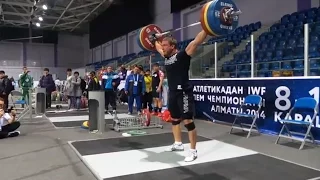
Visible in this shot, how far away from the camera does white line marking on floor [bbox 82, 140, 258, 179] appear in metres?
3.04

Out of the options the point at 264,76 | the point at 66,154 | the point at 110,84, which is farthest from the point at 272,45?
the point at 66,154

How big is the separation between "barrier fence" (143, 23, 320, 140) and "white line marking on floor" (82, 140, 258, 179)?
4.84 feet

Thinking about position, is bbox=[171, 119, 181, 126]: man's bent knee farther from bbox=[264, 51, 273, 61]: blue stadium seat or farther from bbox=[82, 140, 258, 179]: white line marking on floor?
bbox=[264, 51, 273, 61]: blue stadium seat

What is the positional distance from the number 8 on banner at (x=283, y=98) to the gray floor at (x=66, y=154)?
57 cm

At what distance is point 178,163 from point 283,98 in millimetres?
2596

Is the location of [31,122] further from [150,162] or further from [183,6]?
[183,6]

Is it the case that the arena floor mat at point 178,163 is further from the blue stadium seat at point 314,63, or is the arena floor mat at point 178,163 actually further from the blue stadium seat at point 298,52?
the blue stadium seat at point 298,52

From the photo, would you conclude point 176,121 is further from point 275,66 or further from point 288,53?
point 288,53

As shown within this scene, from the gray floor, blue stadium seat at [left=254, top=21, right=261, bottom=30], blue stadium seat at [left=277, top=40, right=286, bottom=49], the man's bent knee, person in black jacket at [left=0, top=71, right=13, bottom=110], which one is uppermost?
blue stadium seat at [left=254, top=21, right=261, bottom=30]

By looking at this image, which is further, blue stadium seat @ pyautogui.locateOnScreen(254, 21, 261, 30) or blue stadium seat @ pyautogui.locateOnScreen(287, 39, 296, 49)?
blue stadium seat @ pyautogui.locateOnScreen(254, 21, 261, 30)

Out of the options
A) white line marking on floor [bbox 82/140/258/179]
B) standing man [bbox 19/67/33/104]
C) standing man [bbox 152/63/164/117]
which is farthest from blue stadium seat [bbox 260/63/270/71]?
standing man [bbox 19/67/33/104]

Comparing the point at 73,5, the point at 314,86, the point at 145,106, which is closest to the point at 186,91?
the point at 314,86

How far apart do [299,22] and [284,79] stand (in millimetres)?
4251

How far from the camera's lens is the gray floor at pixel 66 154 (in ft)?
9.63
